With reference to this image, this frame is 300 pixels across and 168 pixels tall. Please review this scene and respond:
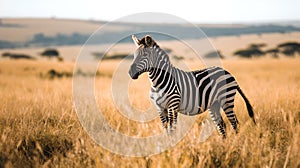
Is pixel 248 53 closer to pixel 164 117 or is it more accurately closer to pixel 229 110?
pixel 229 110

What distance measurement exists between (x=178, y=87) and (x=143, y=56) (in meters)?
0.73

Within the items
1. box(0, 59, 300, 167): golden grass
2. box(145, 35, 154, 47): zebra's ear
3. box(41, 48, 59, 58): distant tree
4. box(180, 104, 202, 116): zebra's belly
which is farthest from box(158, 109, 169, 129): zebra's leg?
box(41, 48, 59, 58): distant tree

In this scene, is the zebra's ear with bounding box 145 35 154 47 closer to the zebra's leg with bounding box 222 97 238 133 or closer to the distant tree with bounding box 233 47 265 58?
the zebra's leg with bounding box 222 97 238 133

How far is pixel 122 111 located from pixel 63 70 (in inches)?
534

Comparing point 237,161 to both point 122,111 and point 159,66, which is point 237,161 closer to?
point 159,66

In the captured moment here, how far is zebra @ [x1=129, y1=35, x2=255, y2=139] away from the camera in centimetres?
465

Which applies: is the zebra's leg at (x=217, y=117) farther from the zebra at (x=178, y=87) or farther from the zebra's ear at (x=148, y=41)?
the zebra's ear at (x=148, y=41)

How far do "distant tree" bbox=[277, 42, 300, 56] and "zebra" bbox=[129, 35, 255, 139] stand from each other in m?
41.6

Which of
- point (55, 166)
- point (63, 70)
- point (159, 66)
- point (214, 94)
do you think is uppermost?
point (159, 66)

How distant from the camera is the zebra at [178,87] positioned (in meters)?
4.65

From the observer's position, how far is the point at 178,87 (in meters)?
5.05

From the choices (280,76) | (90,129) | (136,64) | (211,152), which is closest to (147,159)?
(211,152)

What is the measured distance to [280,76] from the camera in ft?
52.6

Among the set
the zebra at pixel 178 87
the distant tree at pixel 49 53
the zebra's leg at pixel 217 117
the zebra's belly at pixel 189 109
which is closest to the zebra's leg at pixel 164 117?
the zebra at pixel 178 87
